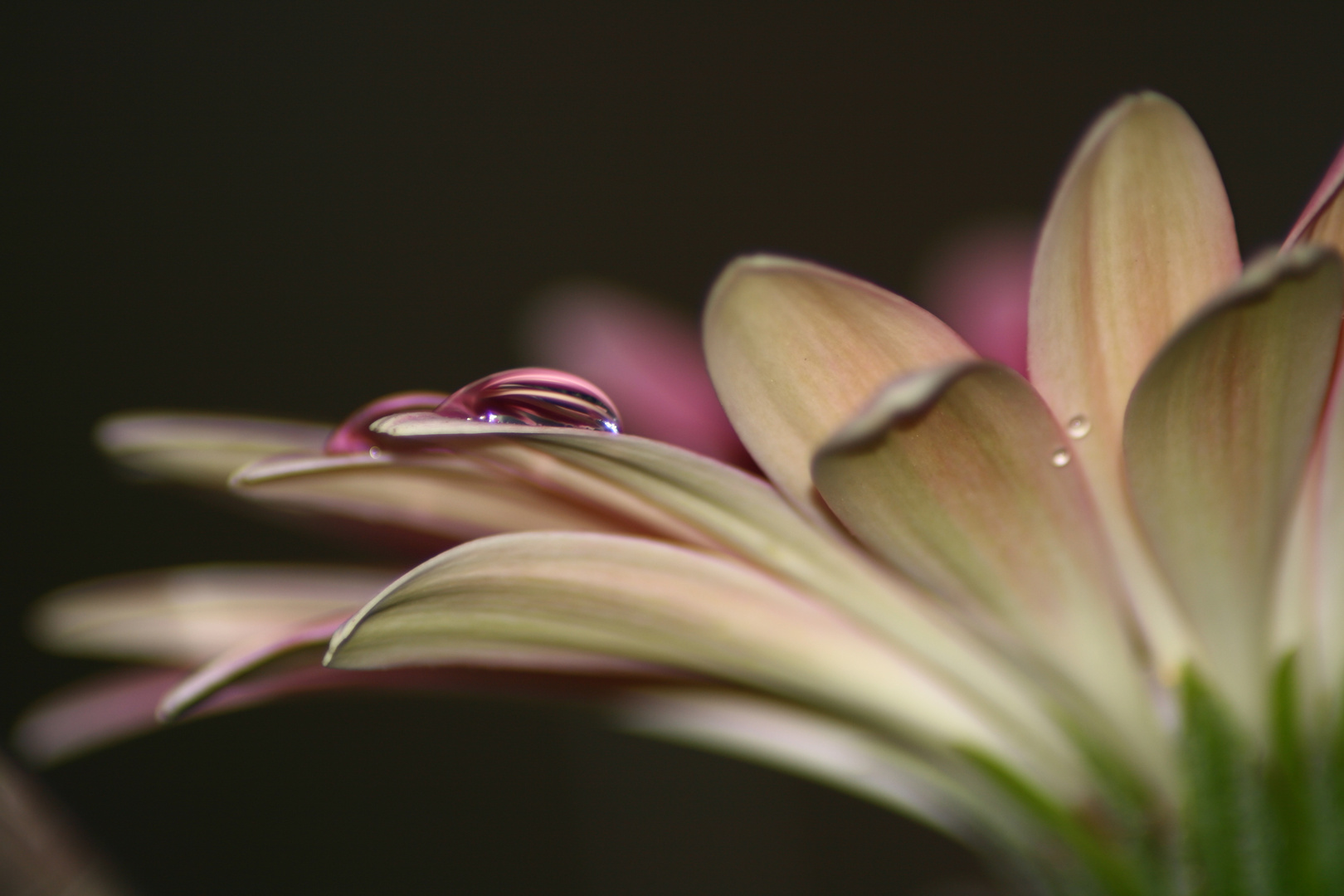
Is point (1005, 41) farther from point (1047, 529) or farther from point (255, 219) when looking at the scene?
point (1047, 529)

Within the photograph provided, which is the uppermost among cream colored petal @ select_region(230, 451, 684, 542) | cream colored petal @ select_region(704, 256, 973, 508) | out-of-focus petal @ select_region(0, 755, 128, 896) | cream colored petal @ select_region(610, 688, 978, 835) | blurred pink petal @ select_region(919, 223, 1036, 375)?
cream colored petal @ select_region(704, 256, 973, 508)

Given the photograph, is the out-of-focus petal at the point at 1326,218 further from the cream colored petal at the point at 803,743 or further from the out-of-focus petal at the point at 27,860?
the out-of-focus petal at the point at 27,860

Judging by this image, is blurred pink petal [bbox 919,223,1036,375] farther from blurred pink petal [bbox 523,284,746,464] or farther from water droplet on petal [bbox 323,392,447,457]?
water droplet on petal [bbox 323,392,447,457]

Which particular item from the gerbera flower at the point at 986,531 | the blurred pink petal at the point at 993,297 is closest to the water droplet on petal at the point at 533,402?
the gerbera flower at the point at 986,531

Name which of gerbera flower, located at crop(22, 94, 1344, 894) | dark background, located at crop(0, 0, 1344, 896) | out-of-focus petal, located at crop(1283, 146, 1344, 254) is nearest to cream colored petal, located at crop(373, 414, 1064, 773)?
gerbera flower, located at crop(22, 94, 1344, 894)

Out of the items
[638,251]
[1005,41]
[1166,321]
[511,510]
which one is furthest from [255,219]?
[1166,321]

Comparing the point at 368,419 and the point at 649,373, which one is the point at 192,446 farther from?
the point at 649,373
